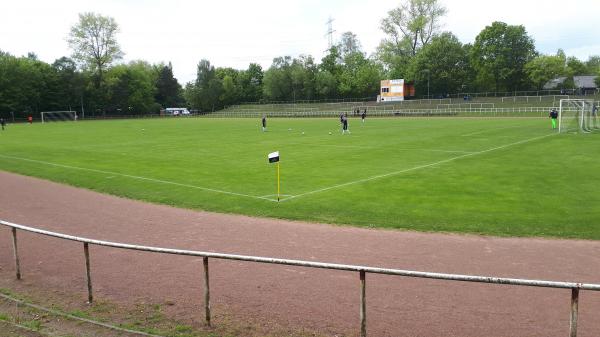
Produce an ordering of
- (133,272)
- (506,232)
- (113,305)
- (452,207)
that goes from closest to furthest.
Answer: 1. (113,305)
2. (133,272)
3. (506,232)
4. (452,207)

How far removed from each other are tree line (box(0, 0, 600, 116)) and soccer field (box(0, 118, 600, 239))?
224 feet

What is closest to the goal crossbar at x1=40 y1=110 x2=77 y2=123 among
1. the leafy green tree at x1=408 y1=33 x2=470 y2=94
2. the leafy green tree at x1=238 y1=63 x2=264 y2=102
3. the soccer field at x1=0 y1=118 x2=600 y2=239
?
the leafy green tree at x1=238 y1=63 x2=264 y2=102

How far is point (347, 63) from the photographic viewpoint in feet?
418

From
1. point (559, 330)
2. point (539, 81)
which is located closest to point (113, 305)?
point (559, 330)

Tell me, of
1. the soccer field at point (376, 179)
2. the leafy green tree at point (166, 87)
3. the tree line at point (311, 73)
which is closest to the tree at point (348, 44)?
the tree line at point (311, 73)

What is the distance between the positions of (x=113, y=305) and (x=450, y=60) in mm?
102402

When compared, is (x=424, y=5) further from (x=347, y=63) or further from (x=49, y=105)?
(x=49, y=105)

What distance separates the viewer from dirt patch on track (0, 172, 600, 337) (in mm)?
6984

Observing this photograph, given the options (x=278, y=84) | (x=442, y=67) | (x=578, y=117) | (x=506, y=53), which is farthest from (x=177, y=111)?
(x=578, y=117)

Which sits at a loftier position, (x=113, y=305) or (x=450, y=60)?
(x=450, y=60)

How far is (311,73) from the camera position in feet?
412

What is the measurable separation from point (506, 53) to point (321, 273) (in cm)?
9908

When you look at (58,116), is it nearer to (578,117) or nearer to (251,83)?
(251,83)

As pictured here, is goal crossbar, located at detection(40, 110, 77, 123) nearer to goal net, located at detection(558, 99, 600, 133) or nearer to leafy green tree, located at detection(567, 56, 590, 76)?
goal net, located at detection(558, 99, 600, 133)
